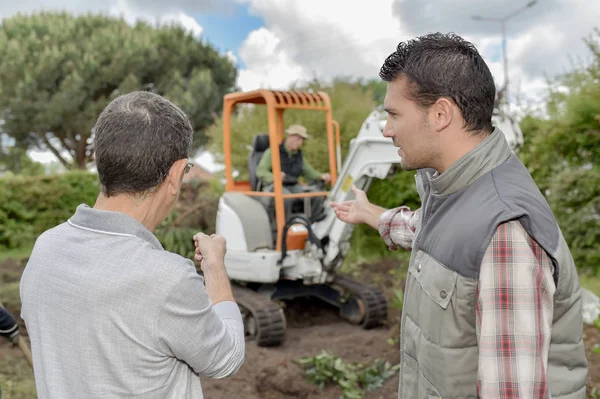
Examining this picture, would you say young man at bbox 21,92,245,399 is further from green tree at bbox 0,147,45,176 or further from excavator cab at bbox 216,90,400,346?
green tree at bbox 0,147,45,176

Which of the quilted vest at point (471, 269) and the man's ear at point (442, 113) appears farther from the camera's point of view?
the man's ear at point (442, 113)

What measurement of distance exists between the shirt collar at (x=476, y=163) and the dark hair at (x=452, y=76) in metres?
0.05

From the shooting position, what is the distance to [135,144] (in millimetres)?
1518

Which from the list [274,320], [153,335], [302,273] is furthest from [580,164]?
[153,335]

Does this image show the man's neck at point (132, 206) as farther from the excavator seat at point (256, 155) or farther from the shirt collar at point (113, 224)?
the excavator seat at point (256, 155)

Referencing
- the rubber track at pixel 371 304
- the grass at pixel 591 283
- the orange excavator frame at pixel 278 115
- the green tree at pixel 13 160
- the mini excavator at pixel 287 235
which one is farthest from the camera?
the green tree at pixel 13 160

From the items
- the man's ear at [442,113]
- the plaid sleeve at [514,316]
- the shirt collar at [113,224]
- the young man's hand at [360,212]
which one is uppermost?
the man's ear at [442,113]

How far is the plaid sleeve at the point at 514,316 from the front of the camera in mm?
1329

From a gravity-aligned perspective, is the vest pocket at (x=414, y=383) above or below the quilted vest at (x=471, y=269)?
below

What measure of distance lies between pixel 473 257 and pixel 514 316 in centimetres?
15

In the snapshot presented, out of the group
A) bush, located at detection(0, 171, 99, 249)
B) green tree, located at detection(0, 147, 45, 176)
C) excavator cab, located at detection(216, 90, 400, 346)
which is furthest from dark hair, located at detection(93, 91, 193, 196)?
green tree, located at detection(0, 147, 45, 176)

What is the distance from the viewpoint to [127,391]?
57.9 inches

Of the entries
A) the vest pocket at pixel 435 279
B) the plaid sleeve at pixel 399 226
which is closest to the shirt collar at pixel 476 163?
the vest pocket at pixel 435 279

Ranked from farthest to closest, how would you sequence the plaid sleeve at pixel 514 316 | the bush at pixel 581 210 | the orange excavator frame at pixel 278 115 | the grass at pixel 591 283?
the bush at pixel 581 210
the grass at pixel 591 283
the orange excavator frame at pixel 278 115
the plaid sleeve at pixel 514 316
